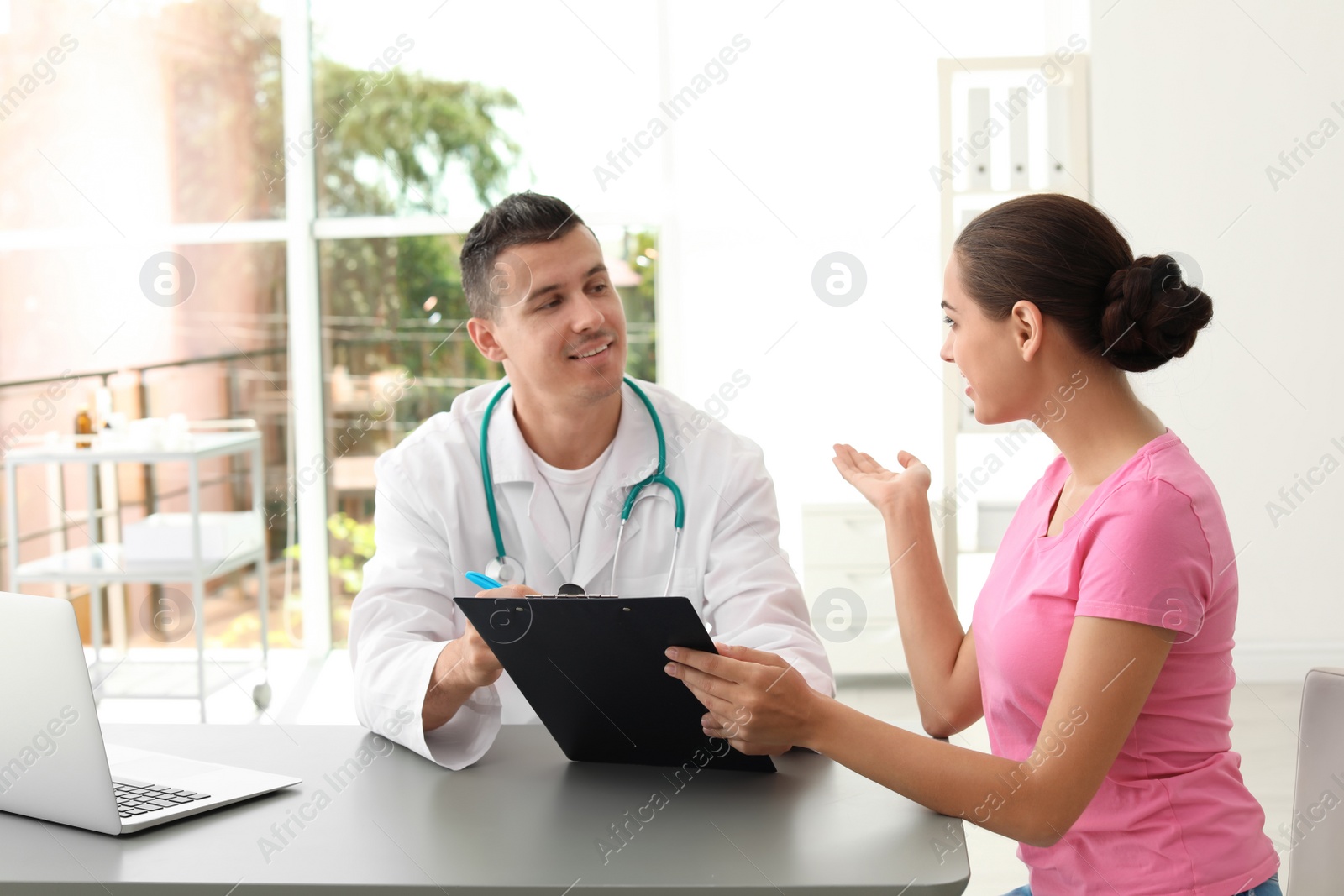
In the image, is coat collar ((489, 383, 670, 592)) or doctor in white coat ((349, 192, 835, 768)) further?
coat collar ((489, 383, 670, 592))

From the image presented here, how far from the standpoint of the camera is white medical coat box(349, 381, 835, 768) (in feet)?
5.01

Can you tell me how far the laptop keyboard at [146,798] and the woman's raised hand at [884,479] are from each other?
2.76 ft

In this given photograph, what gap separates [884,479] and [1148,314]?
0.43 m

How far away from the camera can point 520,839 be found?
1.02m

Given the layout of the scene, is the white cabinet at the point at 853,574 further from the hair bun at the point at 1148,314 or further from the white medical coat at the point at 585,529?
the hair bun at the point at 1148,314

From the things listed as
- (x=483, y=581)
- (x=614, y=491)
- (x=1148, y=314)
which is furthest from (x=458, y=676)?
(x=1148, y=314)

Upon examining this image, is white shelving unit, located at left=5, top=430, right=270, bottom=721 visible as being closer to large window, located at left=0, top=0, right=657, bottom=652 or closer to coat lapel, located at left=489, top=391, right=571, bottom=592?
large window, located at left=0, top=0, right=657, bottom=652

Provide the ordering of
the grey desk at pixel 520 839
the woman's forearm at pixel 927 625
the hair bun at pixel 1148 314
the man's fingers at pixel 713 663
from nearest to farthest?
the grey desk at pixel 520 839 < the man's fingers at pixel 713 663 < the hair bun at pixel 1148 314 < the woman's forearm at pixel 927 625

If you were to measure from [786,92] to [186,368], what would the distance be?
2.35 meters

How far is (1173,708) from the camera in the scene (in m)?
1.14

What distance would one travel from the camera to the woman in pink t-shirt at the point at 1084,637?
3.50 ft

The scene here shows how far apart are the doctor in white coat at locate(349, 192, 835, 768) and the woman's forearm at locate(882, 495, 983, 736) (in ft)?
0.43

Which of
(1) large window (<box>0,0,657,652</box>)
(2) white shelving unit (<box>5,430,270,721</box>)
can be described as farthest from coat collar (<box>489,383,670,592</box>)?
(1) large window (<box>0,0,657,652</box>)

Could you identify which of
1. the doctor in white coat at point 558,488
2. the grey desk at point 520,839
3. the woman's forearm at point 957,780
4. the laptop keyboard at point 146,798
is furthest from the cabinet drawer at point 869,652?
the laptop keyboard at point 146,798
